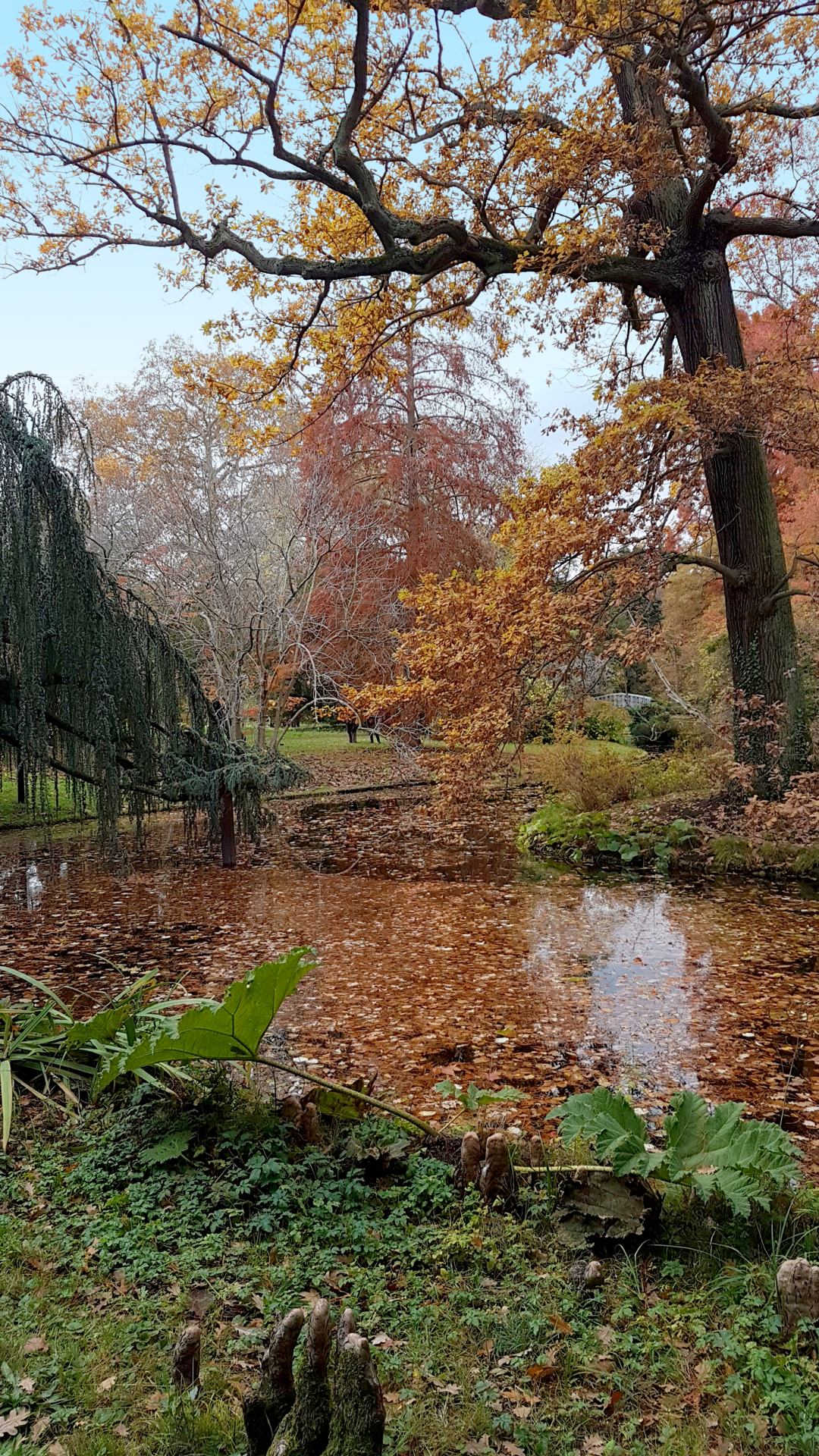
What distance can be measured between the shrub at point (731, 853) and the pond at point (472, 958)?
0.41 meters

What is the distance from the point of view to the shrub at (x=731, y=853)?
28.9 ft

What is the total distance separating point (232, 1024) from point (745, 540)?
7.64 meters

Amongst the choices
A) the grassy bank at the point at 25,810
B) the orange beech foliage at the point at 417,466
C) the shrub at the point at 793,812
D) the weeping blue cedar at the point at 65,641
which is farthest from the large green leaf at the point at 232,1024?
the orange beech foliage at the point at 417,466

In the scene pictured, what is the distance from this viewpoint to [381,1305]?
2266mm

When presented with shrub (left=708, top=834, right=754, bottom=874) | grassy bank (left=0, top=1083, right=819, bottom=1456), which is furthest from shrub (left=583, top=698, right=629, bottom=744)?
grassy bank (left=0, top=1083, right=819, bottom=1456)

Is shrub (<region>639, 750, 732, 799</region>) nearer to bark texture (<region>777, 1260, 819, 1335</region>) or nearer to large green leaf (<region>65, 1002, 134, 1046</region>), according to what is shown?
large green leaf (<region>65, 1002, 134, 1046</region>)

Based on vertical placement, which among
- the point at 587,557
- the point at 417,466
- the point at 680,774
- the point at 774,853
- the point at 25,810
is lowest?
the point at 774,853

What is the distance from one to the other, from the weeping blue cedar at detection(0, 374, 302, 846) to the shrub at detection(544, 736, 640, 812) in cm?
632

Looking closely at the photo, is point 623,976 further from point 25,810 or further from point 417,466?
point 417,466

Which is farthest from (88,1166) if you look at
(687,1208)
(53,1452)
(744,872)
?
(744,872)

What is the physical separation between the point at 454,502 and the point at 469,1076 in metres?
16.3

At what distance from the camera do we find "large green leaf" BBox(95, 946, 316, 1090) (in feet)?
9.21

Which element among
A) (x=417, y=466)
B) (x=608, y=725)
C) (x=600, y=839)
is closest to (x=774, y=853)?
(x=600, y=839)

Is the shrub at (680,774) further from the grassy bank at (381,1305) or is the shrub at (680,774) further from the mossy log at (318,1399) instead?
the mossy log at (318,1399)
